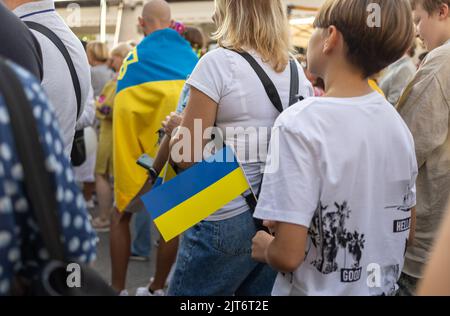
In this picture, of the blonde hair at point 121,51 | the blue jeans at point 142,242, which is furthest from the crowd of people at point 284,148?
the blonde hair at point 121,51

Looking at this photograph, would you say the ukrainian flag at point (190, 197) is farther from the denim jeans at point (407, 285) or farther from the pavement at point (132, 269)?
the pavement at point (132, 269)

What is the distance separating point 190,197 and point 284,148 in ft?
1.82

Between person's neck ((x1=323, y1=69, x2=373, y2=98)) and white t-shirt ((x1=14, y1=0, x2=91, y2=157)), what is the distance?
3.44ft

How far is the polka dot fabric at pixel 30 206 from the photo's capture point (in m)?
0.88

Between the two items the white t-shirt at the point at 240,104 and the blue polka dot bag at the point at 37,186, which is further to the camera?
the white t-shirt at the point at 240,104

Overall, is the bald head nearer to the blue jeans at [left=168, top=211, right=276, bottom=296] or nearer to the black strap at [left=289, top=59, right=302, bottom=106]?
the black strap at [left=289, top=59, right=302, bottom=106]

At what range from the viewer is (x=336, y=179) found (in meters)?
1.48

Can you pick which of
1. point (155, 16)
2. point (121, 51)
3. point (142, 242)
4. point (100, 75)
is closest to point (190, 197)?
point (155, 16)

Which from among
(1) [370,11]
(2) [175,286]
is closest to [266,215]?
(1) [370,11]

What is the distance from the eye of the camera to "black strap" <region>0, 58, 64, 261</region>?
2.90 feet

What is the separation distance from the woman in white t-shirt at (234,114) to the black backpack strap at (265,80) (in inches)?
0.6
